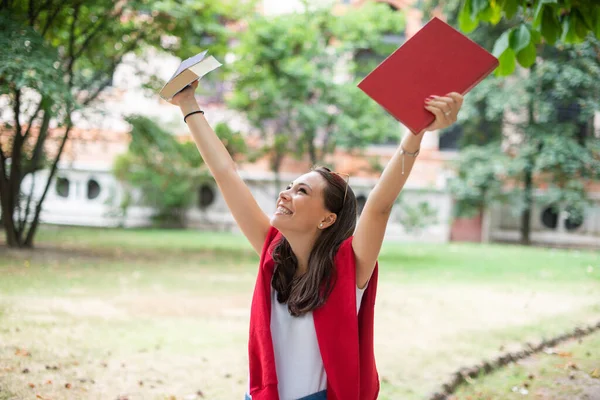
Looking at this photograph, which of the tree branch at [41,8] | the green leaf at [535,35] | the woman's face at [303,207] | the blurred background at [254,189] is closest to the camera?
the woman's face at [303,207]

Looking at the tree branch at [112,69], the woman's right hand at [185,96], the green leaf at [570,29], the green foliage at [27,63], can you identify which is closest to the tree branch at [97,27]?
the tree branch at [112,69]

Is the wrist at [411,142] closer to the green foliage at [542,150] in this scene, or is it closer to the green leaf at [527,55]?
the green leaf at [527,55]

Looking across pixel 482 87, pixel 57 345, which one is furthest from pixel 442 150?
pixel 57 345

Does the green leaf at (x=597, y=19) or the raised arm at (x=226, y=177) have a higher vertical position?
the green leaf at (x=597, y=19)

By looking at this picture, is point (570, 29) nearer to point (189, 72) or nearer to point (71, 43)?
point (189, 72)

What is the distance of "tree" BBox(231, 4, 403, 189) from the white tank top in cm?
1241

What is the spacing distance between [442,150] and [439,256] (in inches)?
323

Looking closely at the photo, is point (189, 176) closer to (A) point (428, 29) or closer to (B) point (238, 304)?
(B) point (238, 304)

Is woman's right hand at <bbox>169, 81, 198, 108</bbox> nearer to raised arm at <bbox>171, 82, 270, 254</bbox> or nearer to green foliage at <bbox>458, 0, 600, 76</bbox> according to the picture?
raised arm at <bbox>171, 82, 270, 254</bbox>

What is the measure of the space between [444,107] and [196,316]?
17.5 feet

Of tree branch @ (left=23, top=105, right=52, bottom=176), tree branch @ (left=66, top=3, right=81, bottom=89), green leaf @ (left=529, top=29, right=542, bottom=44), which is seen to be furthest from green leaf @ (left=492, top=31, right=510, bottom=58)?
tree branch @ (left=23, top=105, right=52, bottom=176)

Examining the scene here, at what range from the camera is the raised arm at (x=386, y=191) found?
2.09m

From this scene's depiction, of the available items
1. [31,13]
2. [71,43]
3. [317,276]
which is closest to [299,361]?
[317,276]

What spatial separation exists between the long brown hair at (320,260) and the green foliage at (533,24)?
179cm
